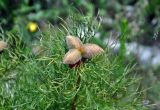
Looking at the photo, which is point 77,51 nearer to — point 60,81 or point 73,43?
point 73,43

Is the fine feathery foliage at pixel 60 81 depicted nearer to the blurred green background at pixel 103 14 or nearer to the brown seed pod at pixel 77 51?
the brown seed pod at pixel 77 51

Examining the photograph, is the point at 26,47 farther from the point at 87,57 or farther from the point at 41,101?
the point at 87,57

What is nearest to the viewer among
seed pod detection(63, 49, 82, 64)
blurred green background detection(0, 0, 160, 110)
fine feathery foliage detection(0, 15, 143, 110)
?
seed pod detection(63, 49, 82, 64)

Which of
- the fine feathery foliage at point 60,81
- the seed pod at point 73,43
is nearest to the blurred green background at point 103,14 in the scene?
the fine feathery foliage at point 60,81

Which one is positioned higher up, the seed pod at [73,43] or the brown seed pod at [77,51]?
the seed pod at [73,43]

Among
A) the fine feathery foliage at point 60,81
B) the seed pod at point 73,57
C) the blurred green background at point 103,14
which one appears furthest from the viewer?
the blurred green background at point 103,14

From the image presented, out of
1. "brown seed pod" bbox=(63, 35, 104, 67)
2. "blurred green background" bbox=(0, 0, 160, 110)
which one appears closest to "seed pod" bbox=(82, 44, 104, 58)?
"brown seed pod" bbox=(63, 35, 104, 67)

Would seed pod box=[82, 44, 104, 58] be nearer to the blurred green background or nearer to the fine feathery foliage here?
the fine feathery foliage

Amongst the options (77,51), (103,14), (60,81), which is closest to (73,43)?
(77,51)
